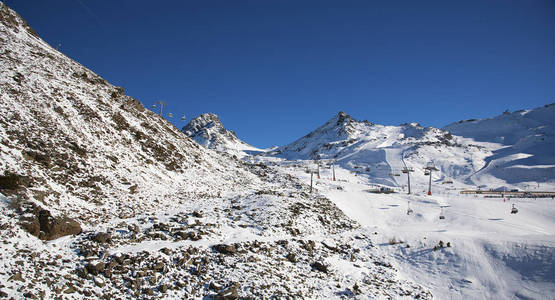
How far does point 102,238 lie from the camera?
36.8 ft

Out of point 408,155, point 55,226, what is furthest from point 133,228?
point 408,155

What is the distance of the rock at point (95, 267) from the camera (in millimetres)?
9180

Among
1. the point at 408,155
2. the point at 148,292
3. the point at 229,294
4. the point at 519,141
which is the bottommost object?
the point at 229,294

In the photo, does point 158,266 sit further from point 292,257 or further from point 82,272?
point 292,257

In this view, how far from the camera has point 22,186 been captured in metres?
12.1

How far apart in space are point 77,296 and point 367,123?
208m

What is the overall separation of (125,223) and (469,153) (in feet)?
375

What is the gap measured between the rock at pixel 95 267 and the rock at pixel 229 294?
441 cm

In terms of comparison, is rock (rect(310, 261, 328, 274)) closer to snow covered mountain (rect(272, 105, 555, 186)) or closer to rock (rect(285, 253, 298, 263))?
rock (rect(285, 253, 298, 263))

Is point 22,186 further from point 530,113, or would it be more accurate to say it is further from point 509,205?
point 530,113

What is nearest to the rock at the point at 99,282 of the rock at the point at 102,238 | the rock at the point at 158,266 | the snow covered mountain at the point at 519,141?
the rock at the point at 158,266

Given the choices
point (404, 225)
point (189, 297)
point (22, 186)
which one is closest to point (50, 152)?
point (22, 186)

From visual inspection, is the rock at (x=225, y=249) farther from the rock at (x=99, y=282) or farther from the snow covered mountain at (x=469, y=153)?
the snow covered mountain at (x=469, y=153)

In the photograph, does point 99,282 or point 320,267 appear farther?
point 320,267
